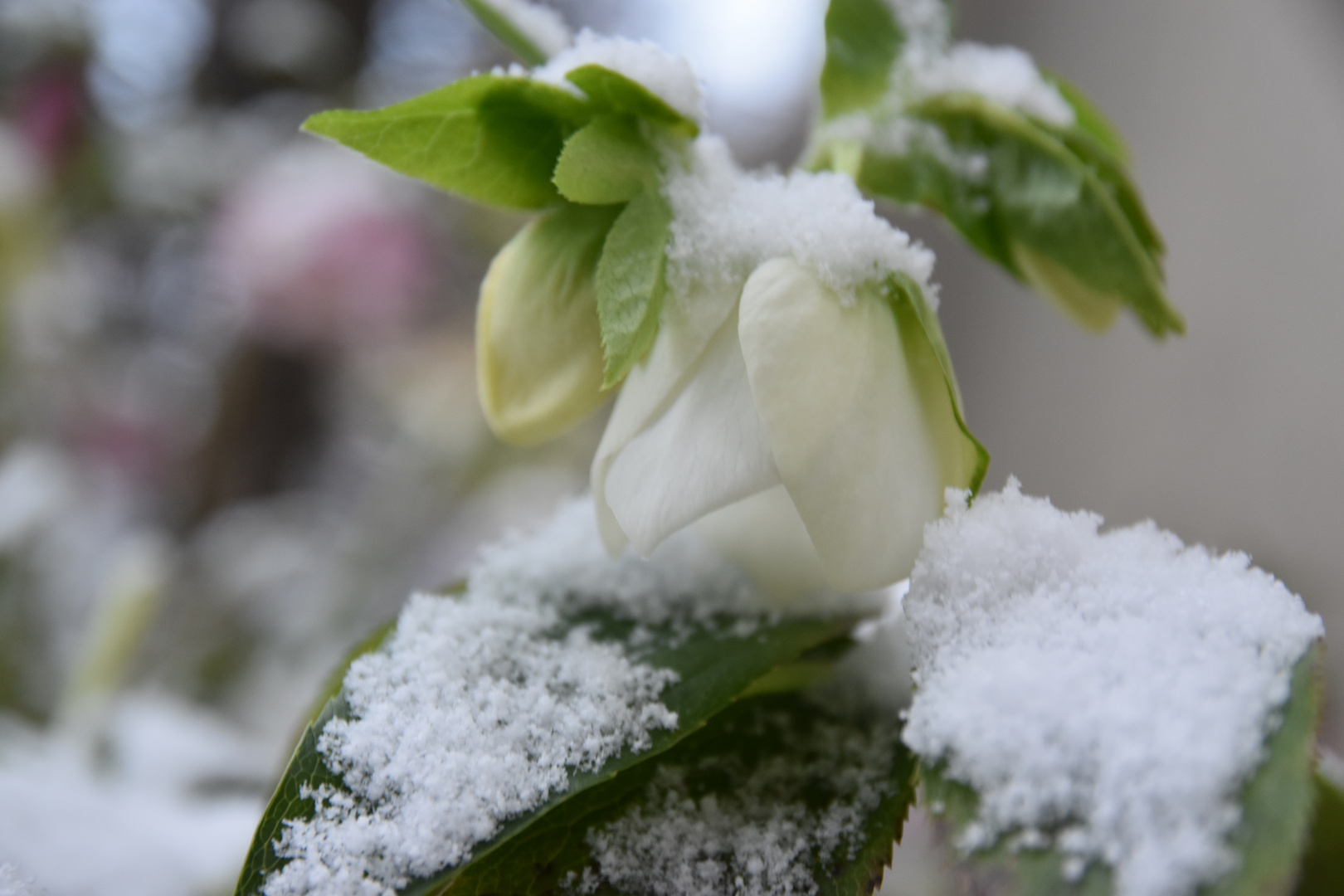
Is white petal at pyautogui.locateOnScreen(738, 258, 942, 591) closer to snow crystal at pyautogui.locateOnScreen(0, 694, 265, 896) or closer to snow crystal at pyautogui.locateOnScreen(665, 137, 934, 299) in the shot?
snow crystal at pyautogui.locateOnScreen(665, 137, 934, 299)

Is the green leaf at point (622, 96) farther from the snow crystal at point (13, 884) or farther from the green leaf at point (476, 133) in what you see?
Result: the snow crystal at point (13, 884)

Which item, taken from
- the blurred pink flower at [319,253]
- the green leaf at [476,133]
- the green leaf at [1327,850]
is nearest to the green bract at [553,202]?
the green leaf at [476,133]

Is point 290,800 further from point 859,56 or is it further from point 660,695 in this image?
point 859,56

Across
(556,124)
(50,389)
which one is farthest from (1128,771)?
(50,389)

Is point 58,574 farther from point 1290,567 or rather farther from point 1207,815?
point 1290,567

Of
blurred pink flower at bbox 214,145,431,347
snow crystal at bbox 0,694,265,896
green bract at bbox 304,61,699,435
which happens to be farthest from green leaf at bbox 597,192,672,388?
blurred pink flower at bbox 214,145,431,347

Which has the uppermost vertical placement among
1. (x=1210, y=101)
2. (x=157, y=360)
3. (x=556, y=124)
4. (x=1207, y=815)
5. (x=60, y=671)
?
(x=157, y=360)
